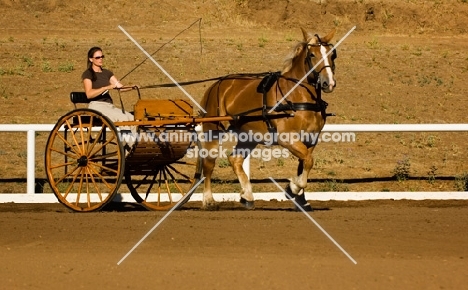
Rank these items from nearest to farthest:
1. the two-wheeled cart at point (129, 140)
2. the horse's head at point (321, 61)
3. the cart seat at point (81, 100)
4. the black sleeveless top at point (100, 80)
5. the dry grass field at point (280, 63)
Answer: the horse's head at point (321, 61)
the two-wheeled cart at point (129, 140)
the cart seat at point (81, 100)
the black sleeveless top at point (100, 80)
the dry grass field at point (280, 63)

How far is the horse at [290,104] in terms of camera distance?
1287 centimetres

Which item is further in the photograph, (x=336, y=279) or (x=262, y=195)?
(x=262, y=195)

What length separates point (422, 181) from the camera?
1923 cm

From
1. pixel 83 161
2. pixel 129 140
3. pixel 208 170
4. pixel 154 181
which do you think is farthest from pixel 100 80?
pixel 208 170

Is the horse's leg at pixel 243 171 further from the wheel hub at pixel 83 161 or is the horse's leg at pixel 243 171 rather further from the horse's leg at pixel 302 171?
the wheel hub at pixel 83 161

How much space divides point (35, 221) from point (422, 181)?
926 cm

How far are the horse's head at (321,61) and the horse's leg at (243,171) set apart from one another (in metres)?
1.66

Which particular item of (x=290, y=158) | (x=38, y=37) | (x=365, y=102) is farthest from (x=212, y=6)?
(x=290, y=158)

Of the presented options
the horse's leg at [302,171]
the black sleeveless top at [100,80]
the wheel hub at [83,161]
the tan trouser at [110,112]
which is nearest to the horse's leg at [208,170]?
the tan trouser at [110,112]

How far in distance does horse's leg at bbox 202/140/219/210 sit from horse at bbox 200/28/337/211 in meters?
0.02

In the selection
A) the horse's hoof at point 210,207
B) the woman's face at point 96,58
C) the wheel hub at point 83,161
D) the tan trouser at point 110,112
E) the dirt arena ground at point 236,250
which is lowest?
the horse's hoof at point 210,207

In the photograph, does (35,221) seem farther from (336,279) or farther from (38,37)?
(38,37)

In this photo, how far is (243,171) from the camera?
13953 mm

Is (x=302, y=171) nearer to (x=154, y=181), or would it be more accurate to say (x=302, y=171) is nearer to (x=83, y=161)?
(x=154, y=181)
